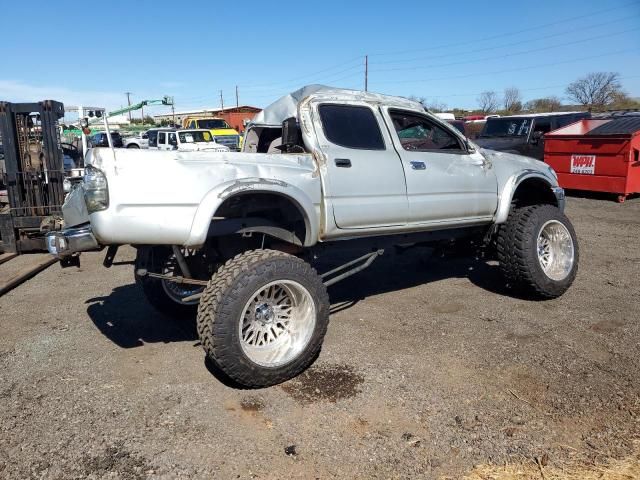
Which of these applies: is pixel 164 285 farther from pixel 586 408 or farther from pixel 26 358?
pixel 586 408

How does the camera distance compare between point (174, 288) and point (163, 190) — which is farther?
point (174, 288)

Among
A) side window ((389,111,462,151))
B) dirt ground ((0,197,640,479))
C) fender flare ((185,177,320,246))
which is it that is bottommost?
dirt ground ((0,197,640,479))

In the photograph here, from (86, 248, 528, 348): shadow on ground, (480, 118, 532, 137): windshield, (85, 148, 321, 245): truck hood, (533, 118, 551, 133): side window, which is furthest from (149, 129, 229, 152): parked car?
(85, 148, 321, 245): truck hood

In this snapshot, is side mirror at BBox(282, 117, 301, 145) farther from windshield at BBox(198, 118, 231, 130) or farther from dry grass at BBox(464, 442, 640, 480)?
windshield at BBox(198, 118, 231, 130)

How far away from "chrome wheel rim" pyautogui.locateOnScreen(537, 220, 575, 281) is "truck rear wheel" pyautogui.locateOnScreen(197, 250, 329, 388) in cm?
280

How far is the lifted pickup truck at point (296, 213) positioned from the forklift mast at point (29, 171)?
13.4 ft

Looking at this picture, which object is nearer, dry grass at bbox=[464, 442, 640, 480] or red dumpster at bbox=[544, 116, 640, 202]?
dry grass at bbox=[464, 442, 640, 480]

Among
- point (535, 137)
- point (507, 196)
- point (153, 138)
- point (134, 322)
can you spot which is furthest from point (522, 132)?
point (153, 138)

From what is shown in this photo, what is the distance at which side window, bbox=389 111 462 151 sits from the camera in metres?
4.85

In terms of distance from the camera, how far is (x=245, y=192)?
11.9 feet

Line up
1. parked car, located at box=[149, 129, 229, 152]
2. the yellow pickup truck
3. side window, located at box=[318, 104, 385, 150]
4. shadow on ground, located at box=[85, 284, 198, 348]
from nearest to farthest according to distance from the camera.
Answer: side window, located at box=[318, 104, 385, 150]
shadow on ground, located at box=[85, 284, 198, 348]
parked car, located at box=[149, 129, 229, 152]
the yellow pickup truck

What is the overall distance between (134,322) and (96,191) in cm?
197

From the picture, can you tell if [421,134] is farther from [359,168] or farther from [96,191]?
[96,191]

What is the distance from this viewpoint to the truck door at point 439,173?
4.62 meters
